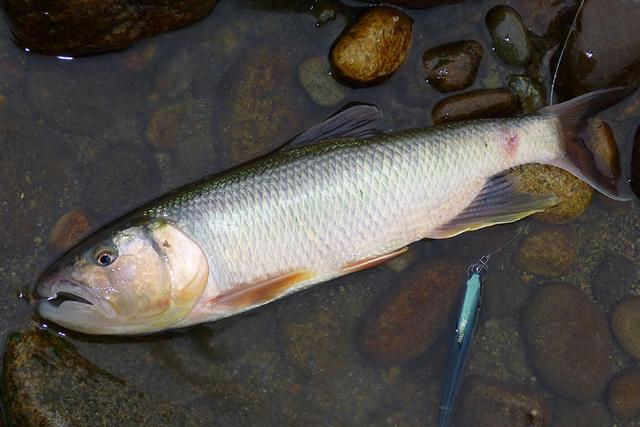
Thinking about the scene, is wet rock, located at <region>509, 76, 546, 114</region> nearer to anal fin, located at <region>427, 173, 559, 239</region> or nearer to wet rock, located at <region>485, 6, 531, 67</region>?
wet rock, located at <region>485, 6, 531, 67</region>

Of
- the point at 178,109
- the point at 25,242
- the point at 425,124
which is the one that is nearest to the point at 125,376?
the point at 25,242

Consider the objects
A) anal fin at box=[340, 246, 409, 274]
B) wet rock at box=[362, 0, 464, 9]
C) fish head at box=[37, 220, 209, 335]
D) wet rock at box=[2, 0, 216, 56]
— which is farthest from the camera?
wet rock at box=[362, 0, 464, 9]

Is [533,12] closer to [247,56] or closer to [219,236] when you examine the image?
[247,56]

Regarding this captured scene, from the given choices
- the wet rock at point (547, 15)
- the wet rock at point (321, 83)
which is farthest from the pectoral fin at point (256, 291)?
the wet rock at point (547, 15)

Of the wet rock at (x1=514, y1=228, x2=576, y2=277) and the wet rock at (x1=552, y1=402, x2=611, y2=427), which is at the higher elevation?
the wet rock at (x1=514, y1=228, x2=576, y2=277)

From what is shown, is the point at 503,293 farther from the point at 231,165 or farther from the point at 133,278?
the point at 133,278

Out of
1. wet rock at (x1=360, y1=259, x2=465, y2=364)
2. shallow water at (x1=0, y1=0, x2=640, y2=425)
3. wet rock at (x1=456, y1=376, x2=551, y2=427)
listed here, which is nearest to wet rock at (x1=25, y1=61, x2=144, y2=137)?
shallow water at (x1=0, y1=0, x2=640, y2=425)
